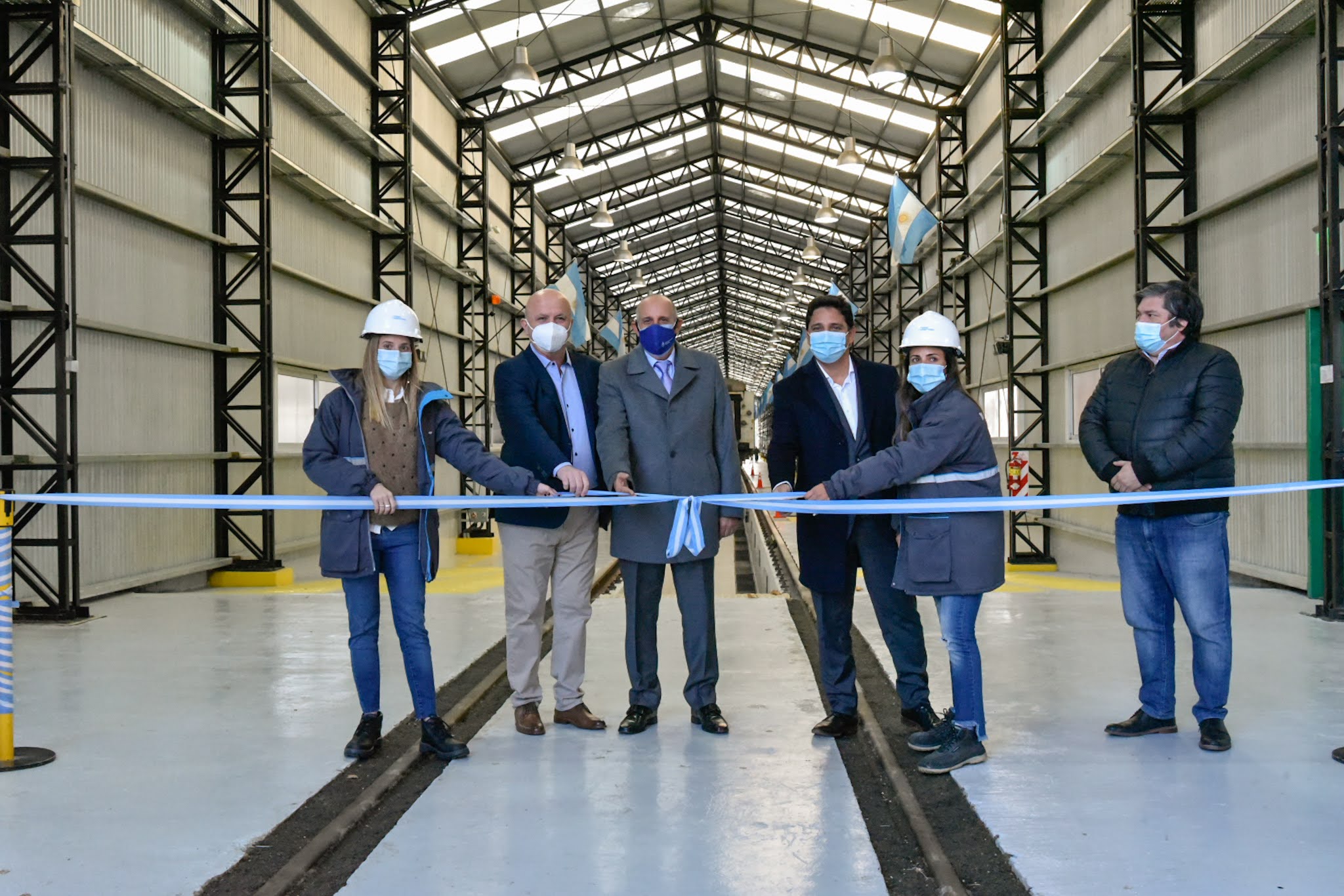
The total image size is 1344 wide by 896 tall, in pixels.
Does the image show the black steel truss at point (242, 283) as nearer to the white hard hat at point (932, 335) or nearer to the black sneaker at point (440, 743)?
the black sneaker at point (440, 743)

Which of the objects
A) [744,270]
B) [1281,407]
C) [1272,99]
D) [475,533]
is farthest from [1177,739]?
[744,270]

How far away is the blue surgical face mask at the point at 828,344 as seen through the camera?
4871 mm

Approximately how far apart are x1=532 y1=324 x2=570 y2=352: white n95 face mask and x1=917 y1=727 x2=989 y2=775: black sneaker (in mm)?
2374

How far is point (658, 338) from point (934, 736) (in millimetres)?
2086

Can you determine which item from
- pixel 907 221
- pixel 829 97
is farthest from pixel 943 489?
pixel 829 97

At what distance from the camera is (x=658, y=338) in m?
4.94

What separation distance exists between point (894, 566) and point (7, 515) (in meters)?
3.74

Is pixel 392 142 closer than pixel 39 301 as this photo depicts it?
No

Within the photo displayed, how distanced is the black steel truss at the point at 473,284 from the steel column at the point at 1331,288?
1618cm

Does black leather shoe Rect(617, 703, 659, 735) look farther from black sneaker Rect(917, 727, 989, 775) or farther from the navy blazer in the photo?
black sneaker Rect(917, 727, 989, 775)

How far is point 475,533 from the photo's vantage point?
1802 cm

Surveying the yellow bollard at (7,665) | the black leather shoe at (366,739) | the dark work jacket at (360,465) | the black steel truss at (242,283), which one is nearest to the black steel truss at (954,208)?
the black steel truss at (242,283)

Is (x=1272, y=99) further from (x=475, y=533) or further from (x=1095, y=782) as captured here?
(x=475, y=533)

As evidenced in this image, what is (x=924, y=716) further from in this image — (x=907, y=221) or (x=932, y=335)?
(x=907, y=221)
